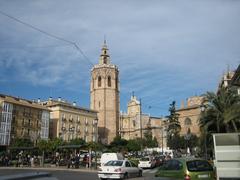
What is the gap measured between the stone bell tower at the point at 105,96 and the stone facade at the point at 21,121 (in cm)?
3160

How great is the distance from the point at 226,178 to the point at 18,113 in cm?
6580

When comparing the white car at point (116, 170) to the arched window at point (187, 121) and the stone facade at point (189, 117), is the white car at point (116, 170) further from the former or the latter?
the arched window at point (187, 121)

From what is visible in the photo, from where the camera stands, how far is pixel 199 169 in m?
12.9

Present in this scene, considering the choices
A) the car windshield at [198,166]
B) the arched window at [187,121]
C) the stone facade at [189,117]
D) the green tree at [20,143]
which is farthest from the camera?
the arched window at [187,121]

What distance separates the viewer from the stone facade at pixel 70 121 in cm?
8700

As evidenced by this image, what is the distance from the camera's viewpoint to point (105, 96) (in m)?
113

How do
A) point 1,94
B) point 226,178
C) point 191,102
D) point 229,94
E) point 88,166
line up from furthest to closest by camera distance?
point 191,102 < point 1,94 < point 88,166 < point 229,94 < point 226,178

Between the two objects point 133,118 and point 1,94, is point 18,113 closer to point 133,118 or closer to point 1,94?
point 1,94

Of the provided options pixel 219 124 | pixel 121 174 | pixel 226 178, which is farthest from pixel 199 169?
pixel 219 124

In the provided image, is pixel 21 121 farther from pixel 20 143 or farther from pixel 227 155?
pixel 227 155

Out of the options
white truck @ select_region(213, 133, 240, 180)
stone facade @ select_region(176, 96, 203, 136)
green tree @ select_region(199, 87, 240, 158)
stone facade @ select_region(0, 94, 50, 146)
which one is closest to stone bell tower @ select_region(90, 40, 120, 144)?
stone facade @ select_region(176, 96, 203, 136)

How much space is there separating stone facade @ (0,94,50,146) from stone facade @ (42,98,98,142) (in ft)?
16.8

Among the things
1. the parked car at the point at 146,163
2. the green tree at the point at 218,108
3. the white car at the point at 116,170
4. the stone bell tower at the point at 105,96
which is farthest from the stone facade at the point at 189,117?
the white car at the point at 116,170

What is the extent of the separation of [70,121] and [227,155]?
8079cm
